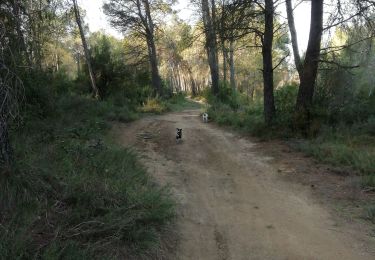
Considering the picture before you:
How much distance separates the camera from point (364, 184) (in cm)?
679

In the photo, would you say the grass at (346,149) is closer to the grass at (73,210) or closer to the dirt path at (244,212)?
the dirt path at (244,212)

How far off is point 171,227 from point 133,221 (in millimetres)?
891

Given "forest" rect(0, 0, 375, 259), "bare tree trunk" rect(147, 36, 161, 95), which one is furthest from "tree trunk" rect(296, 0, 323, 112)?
"bare tree trunk" rect(147, 36, 161, 95)

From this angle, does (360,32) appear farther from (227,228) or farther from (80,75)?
(80,75)

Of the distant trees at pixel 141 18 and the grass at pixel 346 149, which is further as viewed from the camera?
the distant trees at pixel 141 18

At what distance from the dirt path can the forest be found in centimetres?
50

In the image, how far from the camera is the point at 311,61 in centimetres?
1063

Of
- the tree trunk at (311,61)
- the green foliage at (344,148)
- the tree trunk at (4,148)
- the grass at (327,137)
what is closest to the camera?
the tree trunk at (4,148)

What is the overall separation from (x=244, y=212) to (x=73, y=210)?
2.77 metres

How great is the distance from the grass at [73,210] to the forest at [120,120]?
0.05ft

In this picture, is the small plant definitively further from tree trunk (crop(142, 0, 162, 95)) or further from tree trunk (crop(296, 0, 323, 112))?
tree trunk (crop(142, 0, 162, 95))

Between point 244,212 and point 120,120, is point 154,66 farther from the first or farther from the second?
point 244,212

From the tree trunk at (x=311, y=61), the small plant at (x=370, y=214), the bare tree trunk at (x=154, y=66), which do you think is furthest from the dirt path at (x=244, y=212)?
the bare tree trunk at (x=154, y=66)

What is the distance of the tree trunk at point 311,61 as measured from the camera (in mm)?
10469
